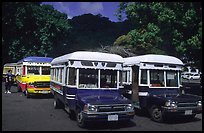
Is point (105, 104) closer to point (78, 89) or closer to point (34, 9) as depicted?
point (78, 89)

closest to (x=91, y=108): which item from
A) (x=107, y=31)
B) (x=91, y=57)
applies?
(x=91, y=57)

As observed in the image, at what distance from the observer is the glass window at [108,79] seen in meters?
10.1

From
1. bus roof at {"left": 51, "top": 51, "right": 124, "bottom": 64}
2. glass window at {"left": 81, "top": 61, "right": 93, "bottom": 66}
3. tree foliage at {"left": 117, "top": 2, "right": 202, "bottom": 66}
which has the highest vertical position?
tree foliage at {"left": 117, "top": 2, "right": 202, "bottom": 66}

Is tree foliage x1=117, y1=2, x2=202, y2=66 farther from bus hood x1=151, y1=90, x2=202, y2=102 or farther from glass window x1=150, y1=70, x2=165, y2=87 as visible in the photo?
bus hood x1=151, y1=90, x2=202, y2=102

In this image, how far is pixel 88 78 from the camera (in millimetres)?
9938

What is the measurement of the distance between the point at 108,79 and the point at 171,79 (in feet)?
10.4

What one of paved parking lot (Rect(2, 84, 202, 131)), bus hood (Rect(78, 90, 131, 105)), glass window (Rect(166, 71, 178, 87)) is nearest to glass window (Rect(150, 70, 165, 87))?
glass window (Rect(166, 71, 178, 87))

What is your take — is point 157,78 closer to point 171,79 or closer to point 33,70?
point 171,79

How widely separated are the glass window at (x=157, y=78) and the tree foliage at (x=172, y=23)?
548 centimetres

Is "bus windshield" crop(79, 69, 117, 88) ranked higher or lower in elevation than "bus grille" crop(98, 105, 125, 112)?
higher

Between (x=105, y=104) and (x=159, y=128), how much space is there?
7.09 feet

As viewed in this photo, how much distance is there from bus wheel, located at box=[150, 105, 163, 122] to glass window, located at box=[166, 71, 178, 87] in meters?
1.57

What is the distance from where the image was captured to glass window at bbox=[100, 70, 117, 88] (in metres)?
10.1

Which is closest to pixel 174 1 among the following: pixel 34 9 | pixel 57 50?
pixel 34 9
